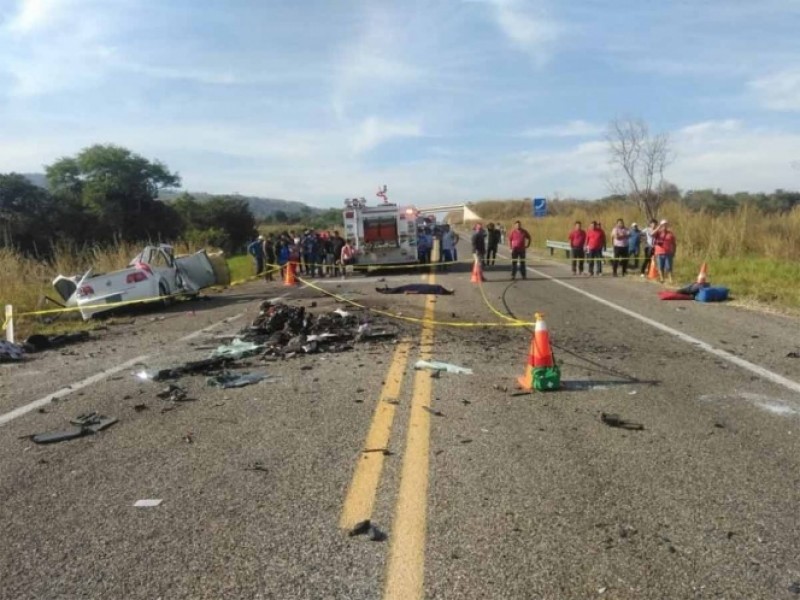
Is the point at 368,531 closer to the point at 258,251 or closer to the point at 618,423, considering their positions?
the point at 618,423

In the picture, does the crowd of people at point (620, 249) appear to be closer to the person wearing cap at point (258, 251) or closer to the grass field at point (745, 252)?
the grass field at point (745, 252)

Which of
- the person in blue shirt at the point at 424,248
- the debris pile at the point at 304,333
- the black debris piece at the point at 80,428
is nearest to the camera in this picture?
the black debris piece at the point at 80,428

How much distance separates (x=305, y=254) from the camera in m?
24.9

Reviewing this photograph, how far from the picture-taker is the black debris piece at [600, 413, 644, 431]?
4965 millimetres

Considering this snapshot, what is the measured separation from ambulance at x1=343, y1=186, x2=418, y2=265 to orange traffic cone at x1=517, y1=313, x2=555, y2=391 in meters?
18.0

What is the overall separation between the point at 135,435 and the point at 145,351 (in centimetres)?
430

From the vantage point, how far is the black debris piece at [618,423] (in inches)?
195

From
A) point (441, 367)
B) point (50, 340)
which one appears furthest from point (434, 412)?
point (50, 340)

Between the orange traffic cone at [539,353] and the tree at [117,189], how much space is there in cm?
5255

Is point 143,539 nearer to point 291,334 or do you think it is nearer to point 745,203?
point 291,334

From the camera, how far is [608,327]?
10.0m

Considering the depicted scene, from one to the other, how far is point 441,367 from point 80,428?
346cm

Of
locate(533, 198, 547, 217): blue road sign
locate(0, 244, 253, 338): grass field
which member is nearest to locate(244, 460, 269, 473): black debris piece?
locate(0, 244, 253, 338): grass field

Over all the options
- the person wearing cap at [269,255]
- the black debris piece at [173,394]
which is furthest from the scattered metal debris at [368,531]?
the person wearing cap at [269,255]
